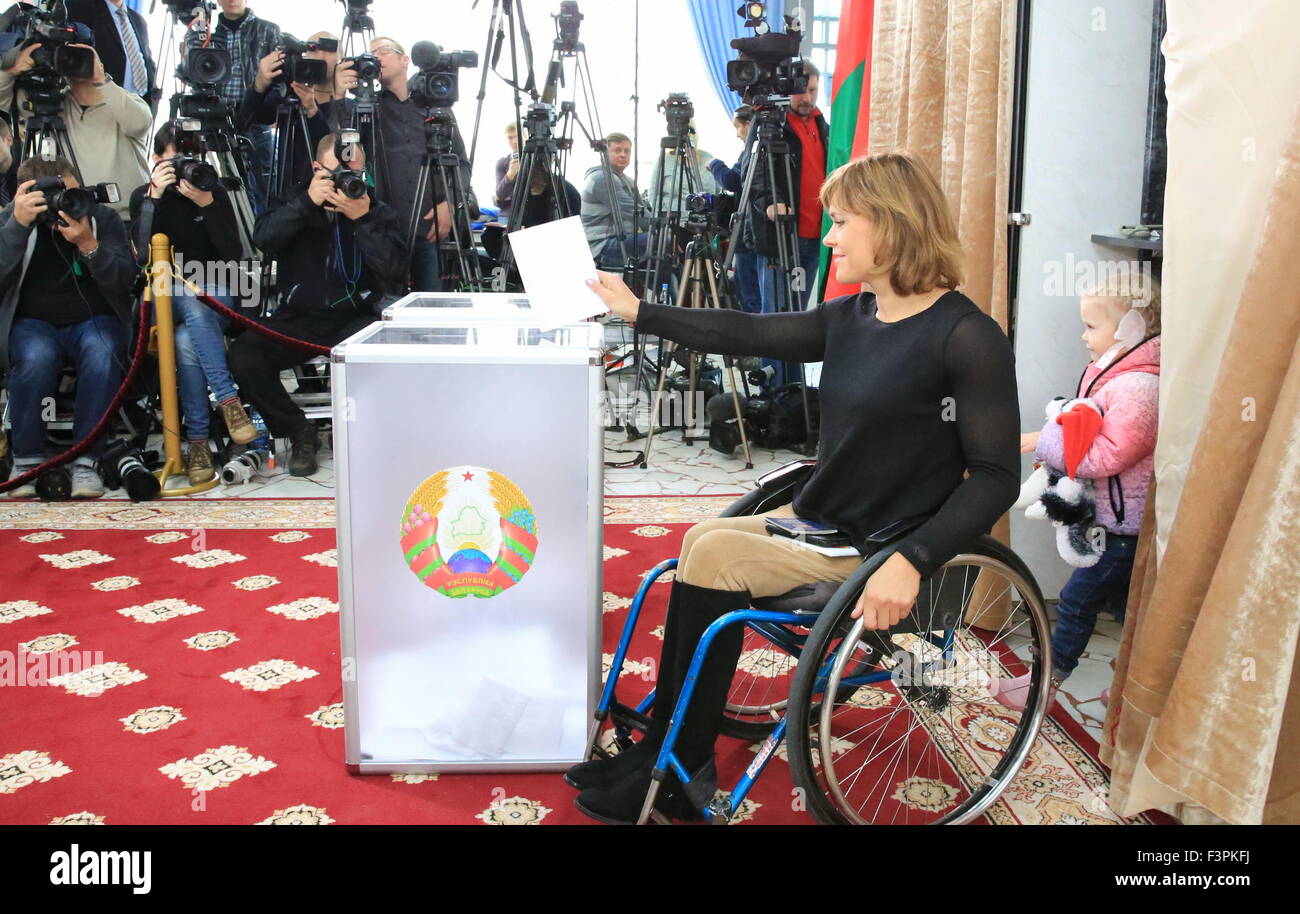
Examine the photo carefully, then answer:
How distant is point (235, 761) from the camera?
1974 millimetres

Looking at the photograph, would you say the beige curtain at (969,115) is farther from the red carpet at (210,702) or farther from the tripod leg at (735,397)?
the tripod leg at (735,397)

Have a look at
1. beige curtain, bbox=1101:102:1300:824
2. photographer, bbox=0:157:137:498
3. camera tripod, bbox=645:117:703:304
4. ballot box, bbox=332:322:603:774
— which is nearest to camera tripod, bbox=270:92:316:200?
photographer, bbox=0:157:137:498

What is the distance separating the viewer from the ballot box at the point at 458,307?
214cm

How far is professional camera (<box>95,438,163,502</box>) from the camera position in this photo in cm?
357

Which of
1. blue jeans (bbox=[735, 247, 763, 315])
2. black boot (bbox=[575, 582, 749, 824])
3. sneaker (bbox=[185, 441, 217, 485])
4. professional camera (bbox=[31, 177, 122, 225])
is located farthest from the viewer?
blue jeans (bbox=[735, 247, 763, 315])

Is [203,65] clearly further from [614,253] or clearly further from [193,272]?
[614,253]

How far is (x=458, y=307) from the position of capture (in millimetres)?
2297

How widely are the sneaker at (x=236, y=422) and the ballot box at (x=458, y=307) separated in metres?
1.72

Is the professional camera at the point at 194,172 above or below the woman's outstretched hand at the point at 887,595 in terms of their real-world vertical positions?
above

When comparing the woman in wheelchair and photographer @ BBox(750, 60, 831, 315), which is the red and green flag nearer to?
photographer @ BBox(750, 60, 831, 315)

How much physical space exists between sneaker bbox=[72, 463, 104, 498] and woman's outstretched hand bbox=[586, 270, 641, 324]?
8.09 ft

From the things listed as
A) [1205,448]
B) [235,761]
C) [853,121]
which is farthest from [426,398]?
[853,121]

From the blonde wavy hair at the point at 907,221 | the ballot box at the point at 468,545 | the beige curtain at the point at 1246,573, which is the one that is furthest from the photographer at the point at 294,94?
the beige curtain at the point at 1246,573

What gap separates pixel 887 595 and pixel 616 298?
700 millimetres
